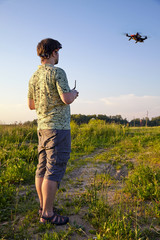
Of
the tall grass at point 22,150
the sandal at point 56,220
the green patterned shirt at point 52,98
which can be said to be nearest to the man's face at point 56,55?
the green patterned shirt at point 52,98

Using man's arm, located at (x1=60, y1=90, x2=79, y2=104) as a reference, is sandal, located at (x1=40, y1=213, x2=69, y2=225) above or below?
below

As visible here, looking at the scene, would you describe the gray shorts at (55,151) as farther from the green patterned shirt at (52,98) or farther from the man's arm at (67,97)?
the man's arm at (67,97)

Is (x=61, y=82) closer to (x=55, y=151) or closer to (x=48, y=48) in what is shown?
(x=48, y=48)

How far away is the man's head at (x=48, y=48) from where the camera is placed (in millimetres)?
2798

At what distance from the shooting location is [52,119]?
Result: 2770 mm

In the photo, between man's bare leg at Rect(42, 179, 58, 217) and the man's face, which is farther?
the man's face

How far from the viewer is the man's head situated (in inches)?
110

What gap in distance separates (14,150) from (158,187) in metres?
4.58

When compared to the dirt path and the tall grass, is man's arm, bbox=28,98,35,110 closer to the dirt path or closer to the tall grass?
the dirt path

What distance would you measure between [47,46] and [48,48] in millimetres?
28

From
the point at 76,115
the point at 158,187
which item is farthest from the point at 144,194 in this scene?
the point at 76,115

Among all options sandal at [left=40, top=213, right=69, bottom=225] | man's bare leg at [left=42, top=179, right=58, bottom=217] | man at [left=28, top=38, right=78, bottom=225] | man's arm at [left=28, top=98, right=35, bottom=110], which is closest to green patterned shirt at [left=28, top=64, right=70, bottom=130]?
man at [left=28, top=38, right=78, bottom=225]

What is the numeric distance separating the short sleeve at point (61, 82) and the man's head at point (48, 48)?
31 centimetres

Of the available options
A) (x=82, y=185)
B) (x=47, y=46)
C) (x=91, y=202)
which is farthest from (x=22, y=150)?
(x=47, y=46)
